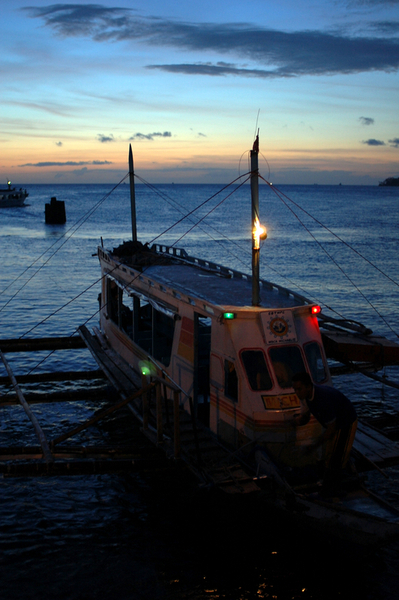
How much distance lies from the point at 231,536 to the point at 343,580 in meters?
2.06

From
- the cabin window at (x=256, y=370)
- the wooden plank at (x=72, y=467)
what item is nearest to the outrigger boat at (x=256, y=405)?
the cabin window at (x=256, y=370)

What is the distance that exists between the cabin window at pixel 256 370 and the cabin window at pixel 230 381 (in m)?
0.31

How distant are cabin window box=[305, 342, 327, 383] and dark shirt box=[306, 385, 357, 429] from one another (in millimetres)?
1460

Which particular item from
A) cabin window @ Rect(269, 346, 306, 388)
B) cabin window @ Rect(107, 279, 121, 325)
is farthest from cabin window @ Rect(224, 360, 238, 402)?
cabin window @ Rect(107, 279, 121, 325)

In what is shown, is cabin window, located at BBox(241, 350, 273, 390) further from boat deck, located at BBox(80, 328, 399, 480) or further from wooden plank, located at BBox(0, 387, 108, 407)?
wooden plank, located at BBox(0, 387, 108, 407)

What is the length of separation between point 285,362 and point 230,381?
1065mm

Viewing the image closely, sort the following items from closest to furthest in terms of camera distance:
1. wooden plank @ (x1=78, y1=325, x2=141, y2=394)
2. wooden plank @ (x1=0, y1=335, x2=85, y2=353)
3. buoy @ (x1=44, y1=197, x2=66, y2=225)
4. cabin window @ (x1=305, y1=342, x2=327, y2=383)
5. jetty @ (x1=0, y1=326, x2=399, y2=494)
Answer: jetty @ (x1=0, y1=326, x2=399, y2=494) < cabin window @ (x1=305, y1=342, x2=327, y2=383) < wooden plank @ (x1=78, y1=325, x2=141, y2=394) < wooden plank @ (x1=0, y1=335, x2=85, y2=353) < buoy @ (x1=44, y1=197, x2=66, y2=225)

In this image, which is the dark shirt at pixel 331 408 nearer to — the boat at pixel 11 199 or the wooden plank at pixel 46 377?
the wooden plank at pixel 46 377

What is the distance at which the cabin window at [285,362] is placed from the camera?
30.6 ft

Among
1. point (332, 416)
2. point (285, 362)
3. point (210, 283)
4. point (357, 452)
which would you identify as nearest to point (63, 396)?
point (210, 283)

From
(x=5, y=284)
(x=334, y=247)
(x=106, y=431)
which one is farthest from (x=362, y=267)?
(x=106, y=431)

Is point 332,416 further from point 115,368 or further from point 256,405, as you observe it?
point 115,368

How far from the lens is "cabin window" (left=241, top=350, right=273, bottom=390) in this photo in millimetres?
9234

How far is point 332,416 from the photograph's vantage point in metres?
8.13
